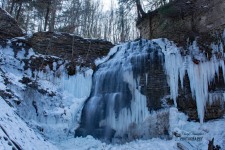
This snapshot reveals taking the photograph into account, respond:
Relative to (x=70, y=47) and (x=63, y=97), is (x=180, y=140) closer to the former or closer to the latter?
(x=63, y=97)

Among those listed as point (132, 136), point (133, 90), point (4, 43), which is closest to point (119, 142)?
point (132, 136)

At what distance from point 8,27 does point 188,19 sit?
9.02m

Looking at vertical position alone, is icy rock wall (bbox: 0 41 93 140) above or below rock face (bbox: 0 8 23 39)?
below

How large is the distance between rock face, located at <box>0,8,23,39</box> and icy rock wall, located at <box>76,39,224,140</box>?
4722mm

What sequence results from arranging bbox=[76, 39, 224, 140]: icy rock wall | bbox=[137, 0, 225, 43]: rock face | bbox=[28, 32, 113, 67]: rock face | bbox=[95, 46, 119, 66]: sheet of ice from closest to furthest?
bbox=[76, 39, 224, 140]: icy rock wall < bbox=[137, 0, 225, 43]: rock face < bbox=[28, 32, 113, 67]: rock face < bbox=[95, 46, 119, 66]: sheet of ice

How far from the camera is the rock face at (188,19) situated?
488 inches

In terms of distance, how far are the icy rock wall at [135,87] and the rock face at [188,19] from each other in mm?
1226

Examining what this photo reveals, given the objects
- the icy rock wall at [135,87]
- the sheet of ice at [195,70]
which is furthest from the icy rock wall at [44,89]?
the sheet of ice at [195,70]

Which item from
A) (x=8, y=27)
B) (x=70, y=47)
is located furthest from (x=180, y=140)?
(x=8, y=27)

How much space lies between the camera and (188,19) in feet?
46.4

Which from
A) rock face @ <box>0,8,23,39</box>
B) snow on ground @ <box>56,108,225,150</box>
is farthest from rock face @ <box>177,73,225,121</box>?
rock face @ <box>0,8,23,39</box>

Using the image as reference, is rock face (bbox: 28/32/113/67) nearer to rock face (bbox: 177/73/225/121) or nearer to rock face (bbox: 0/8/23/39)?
rock face (bbox: 0/8/23/39)

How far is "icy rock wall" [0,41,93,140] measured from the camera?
10430 mm

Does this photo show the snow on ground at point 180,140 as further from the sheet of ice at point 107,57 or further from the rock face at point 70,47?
the rock face at point 70,47
